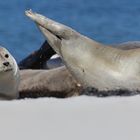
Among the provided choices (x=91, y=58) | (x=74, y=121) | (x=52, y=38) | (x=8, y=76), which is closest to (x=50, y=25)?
(x=52, y=38)


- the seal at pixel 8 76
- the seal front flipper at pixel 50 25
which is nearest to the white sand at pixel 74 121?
the seal front flipper at pixel 50 25

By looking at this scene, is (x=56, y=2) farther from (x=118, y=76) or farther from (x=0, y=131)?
(x=0, y=131)

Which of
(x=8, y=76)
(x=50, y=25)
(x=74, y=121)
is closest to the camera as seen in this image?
(x=74, y=121)

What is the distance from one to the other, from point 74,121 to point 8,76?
60.1 inches

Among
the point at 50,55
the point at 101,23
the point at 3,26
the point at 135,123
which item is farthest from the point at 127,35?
the point at 135,123

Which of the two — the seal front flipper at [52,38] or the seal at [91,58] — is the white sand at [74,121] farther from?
the seal front flipper at [52,38]

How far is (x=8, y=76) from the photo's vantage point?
94.3 inches

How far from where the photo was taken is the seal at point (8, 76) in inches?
92.9

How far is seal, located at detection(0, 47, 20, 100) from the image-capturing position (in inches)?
92.9

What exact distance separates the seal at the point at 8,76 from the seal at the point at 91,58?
0.77 ft

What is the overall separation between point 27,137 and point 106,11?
916cm

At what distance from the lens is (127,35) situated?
28.8ft

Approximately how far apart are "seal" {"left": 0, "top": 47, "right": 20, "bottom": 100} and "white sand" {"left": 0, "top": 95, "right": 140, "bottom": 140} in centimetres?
140

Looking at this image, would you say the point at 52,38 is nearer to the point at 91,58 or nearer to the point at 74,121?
the point at 91,58
